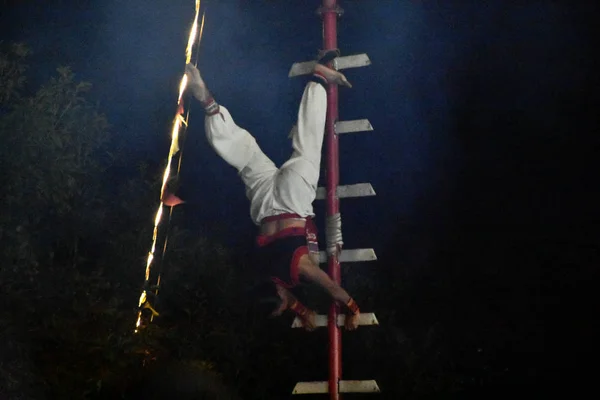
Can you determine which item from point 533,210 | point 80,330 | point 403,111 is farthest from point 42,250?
point 533,210

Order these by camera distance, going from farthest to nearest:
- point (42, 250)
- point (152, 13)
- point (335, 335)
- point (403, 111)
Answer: point (152, 13), point (403, 111), point (42, 250), point (335, 335)

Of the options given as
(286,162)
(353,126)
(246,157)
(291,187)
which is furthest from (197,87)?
(353,126)

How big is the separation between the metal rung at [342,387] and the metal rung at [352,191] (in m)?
0.96

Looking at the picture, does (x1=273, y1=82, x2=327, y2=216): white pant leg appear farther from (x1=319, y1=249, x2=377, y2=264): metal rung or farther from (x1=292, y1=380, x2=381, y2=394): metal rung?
(x1=292, y1=380, x2=381, y2=394): metal rung

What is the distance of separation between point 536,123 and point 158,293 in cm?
239

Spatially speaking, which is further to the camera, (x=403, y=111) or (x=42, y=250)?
(x=403, y=111)

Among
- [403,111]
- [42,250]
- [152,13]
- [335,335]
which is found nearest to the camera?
[335,335]

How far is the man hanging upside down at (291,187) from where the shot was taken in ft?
17.5

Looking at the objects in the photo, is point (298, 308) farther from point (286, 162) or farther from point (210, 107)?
point (210, 107)

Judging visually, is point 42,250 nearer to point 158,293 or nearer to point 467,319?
point 158,293

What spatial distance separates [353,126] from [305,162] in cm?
32

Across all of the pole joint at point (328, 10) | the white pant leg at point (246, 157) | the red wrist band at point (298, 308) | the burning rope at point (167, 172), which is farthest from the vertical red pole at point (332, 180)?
the burning rope at point (167, 172)

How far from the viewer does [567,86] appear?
594 centimetres

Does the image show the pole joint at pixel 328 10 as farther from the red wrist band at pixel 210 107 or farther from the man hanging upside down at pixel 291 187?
the red wrist band at pixel 210 107
